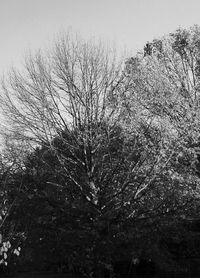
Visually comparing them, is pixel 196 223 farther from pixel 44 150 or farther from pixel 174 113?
pixel 44 150

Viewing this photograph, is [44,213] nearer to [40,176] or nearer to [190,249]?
[40,176]

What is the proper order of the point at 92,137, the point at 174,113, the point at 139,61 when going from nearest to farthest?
the point at 92,137 → the point at 174,113 → the point at 139,61

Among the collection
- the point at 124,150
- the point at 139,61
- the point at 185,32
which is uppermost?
the point at 185,32

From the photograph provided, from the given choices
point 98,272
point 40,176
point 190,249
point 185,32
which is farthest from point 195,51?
point 98,272

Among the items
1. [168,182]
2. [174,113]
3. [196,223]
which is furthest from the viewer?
[174,113]

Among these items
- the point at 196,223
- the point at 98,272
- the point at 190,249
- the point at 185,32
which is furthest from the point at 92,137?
the point at 185,32

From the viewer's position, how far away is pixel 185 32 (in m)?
19.1

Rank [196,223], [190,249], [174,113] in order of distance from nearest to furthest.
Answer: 1. [196,223]
2. [174,113]
3. [190,249]

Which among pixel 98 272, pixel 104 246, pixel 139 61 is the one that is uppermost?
pixel 139 61

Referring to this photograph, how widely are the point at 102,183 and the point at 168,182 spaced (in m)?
2.29

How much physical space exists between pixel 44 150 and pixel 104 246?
4267 mm

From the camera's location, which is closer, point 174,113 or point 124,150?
point 124,150

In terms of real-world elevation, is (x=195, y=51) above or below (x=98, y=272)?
above

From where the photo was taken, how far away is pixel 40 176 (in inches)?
491
